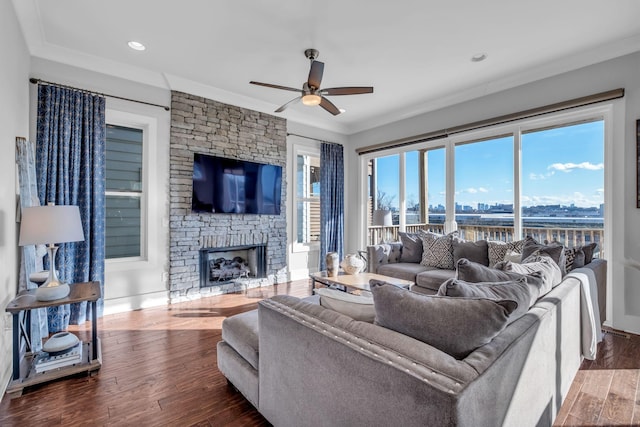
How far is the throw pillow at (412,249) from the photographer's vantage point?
14.3ft

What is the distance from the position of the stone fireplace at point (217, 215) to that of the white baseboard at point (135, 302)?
119 mm

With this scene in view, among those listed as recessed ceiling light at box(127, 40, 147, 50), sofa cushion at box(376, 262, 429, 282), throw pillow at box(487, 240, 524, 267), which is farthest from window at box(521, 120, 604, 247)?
recessed ceiling light at box(127, 40, 147, 50)

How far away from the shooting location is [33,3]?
8.34 feet

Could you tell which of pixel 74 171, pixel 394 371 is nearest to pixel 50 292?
pixel 74 171

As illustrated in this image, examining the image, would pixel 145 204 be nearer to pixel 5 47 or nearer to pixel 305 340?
pixel 5 47

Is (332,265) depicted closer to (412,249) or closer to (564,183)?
(412,249)

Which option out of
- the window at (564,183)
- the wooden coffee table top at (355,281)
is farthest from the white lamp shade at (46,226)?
the window at (564,183)

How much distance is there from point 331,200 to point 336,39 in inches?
122

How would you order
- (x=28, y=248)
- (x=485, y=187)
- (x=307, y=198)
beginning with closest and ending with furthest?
1. (x=28, y=248)
2. (x=485, y=187)
3. (x=307, y=198)

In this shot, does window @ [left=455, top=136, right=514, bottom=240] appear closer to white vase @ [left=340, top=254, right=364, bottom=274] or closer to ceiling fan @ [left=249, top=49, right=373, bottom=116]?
white vase @ [left=340, top=254, right=364, bottom=274]

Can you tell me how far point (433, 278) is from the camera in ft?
11.8

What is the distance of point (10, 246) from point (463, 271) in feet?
10.7

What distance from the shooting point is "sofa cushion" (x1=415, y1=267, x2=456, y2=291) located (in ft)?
11.6

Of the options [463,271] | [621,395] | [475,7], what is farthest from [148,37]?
[621,395]
